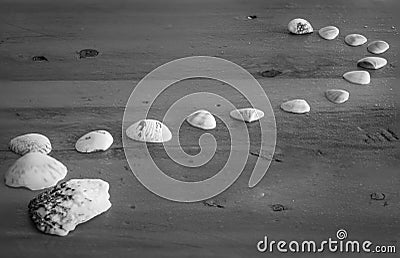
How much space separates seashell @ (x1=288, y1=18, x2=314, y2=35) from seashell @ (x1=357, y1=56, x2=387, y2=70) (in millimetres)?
133

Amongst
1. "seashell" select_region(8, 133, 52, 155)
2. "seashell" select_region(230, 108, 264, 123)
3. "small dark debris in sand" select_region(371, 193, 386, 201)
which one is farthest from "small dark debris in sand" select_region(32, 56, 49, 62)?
"small dark debris in sand" select_region(371, 193, 386, 201)

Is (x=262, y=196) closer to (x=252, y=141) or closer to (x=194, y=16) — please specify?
(x=252, y=141)

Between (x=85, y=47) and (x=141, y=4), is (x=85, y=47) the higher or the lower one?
the lower one

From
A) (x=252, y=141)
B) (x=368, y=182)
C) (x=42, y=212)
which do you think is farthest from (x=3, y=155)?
(x=368, y=182)

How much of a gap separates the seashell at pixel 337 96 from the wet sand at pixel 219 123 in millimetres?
11

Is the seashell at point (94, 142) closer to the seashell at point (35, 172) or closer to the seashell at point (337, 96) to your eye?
the seashell at point (35, 172)

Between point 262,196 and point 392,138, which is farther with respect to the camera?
point 392,138

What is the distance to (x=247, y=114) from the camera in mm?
897

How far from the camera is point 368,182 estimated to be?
795 mm

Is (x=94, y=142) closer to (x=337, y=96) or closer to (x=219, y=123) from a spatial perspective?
(x=219, y=123)

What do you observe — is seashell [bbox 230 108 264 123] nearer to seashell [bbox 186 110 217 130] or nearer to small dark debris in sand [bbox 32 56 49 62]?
seashell [bbox 186 110 217 130]

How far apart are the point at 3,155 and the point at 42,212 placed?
144 millimetres

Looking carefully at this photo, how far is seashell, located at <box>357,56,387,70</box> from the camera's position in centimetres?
103

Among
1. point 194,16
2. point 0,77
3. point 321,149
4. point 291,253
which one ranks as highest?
point 194,16
